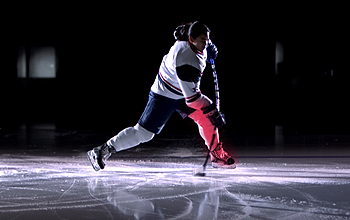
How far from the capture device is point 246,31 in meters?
15.7

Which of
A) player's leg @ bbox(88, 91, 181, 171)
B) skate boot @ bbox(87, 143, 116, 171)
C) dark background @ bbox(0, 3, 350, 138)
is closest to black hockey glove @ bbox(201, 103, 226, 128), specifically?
player's leg @ bbox(88, 91, 181, 171)

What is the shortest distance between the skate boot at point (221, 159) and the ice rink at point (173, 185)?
87 millimetres

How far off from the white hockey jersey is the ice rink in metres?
0.71

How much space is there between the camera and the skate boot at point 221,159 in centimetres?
514

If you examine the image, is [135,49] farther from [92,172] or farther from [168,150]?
[92,172]

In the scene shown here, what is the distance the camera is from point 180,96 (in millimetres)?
4953

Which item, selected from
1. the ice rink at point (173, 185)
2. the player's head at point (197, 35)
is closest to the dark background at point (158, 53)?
the ice rink at point (173, 185)

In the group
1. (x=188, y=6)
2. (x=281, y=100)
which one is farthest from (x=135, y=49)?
(x=281, y=100)

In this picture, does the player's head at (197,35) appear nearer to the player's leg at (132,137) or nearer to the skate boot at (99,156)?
the player's leg at (132,137)

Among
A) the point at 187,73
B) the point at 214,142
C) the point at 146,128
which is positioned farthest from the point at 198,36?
the point at 214,142

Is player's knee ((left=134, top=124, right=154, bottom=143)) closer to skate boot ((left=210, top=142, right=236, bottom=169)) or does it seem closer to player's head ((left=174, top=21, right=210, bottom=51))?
skate boot ((left=210, top=142, right=236, bottom=169))

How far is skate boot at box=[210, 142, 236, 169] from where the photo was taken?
16.9ft

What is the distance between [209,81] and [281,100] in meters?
2.12

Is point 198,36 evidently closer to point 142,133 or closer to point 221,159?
point 142,133
